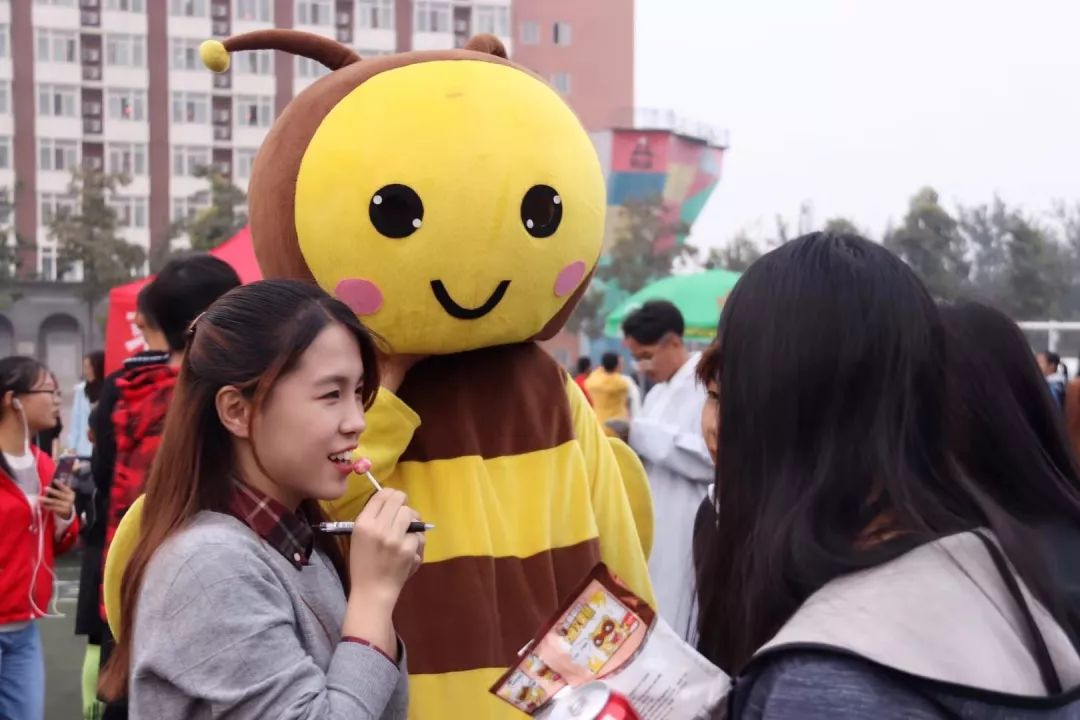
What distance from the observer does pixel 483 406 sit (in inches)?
120

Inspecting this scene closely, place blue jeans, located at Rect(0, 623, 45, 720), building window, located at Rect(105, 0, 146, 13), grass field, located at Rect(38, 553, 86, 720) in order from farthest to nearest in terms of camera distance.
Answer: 1. building window, located at Rect(105, 0, 146, 13)
2. grass field, located at Rect(38, 553, 86, 720)
3. blue jeans, located at Rect(0, 623, 45, 720)

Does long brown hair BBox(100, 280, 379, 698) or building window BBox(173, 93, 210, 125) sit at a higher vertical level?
building window BBox(173, 93, 210, 125)

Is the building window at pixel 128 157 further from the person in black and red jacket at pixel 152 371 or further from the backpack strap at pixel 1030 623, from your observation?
the backpack strap at pixel 1030 623

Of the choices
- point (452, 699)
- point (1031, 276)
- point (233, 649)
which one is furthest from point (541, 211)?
point (1031, 276)

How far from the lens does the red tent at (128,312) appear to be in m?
6.02

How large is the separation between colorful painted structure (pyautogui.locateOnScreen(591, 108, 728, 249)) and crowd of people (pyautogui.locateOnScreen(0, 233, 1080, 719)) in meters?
43.0

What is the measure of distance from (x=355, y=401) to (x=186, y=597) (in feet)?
1.40

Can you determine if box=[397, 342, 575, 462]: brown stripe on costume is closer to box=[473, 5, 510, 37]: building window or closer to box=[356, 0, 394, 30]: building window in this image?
box=[473, 5, 510, 37]: building window

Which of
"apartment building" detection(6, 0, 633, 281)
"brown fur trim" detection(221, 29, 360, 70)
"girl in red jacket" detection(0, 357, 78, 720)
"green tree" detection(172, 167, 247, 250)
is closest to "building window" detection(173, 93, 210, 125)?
"apartment building" detection(6, 0, 633, 281)

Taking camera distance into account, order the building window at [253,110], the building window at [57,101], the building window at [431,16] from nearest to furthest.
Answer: the building window at [57,101] → the building window at [253,110] → the building window at [431,16]

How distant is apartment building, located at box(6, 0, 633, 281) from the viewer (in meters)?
43.3

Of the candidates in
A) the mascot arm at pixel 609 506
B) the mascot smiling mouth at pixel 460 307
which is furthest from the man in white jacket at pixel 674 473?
the mascot smiling mouth at pixel 460 307

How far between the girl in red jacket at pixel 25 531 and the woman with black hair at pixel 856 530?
370 centimetres

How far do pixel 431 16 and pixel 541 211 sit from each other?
1793 inches
